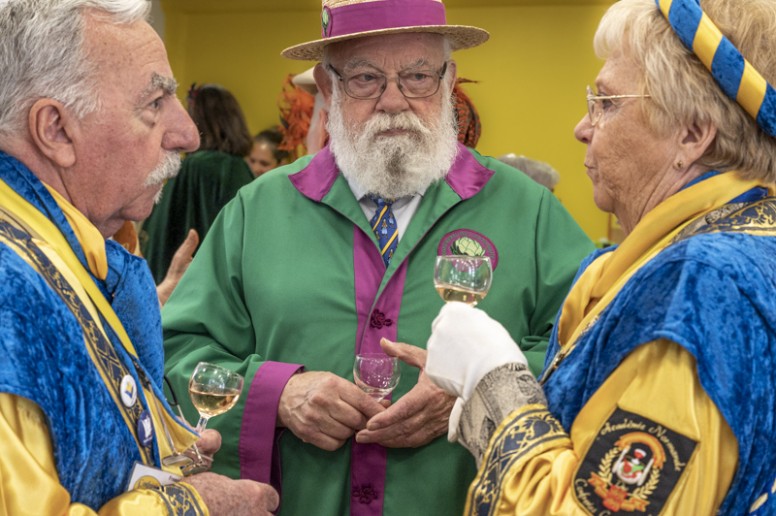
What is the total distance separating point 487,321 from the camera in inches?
72.9

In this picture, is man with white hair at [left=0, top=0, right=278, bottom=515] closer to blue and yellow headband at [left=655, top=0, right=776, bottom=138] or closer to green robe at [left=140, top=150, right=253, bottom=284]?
blue and yellow headband at [left=655, top=0, right=776, bottom=138]

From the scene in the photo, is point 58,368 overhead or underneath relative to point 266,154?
overhead

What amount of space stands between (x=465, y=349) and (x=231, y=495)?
1.71ft

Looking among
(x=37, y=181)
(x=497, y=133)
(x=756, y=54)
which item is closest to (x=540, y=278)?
(x=756, y=54)

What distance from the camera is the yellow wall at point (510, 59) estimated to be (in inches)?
346

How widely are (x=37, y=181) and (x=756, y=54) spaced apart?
1.29m

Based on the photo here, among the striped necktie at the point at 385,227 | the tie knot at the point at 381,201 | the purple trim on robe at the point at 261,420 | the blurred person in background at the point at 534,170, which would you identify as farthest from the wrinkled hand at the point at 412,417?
the blurred person in background at the point at 534,170

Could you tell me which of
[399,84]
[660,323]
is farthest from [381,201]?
[660,323]

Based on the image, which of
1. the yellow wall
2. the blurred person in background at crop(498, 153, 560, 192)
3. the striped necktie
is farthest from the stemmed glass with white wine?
the yellow wall

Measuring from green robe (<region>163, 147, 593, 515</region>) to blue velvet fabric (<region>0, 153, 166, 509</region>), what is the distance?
817 mm

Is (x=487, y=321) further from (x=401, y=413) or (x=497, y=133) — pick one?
(x=497, y=133)

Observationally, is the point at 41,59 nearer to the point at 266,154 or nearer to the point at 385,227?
the point at 385,227

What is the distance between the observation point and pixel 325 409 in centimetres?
238

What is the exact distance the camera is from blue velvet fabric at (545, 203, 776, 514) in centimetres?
151
